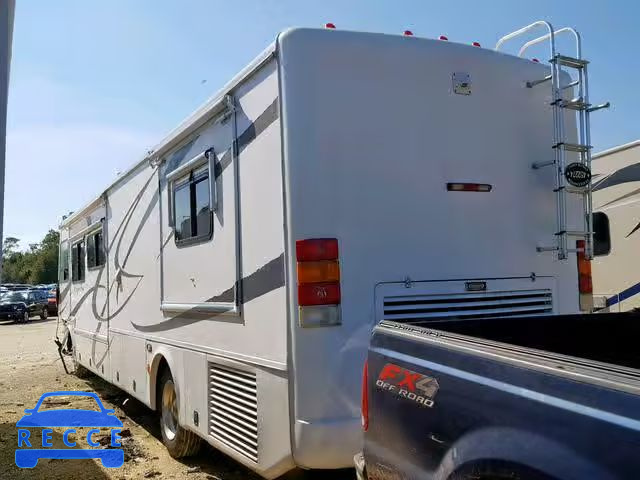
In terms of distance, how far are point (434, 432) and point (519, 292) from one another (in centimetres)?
226

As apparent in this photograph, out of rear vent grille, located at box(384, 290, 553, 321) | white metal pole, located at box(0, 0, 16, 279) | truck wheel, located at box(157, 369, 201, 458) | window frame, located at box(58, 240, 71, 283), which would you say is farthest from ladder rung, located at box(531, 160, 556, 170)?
window frame, located at box(58, 240, 71, 283)

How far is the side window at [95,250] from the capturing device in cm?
861

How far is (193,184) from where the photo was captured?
521 centimetres

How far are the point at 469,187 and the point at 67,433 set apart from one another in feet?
17.3

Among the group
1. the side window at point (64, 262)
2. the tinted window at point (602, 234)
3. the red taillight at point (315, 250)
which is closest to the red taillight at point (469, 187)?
the red taillight at point (315, 250)

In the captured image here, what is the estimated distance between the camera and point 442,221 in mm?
4094

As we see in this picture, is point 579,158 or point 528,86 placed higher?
point 528,86

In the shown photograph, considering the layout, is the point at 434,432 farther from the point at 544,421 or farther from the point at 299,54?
the point at 299,54

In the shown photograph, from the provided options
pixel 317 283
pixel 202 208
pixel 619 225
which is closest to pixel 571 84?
pixel 317 283

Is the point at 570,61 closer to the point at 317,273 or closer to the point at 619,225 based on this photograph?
the point at 317,273

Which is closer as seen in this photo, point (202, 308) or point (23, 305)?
point (202, 308)

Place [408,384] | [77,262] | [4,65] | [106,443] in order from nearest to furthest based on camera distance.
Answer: [408,384] < [4,65] < [106,443] < [77,262]

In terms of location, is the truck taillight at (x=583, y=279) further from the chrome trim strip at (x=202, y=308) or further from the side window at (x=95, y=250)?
the side window at (x=95, y=250)

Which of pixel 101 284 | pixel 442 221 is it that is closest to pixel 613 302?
pixel 442 221
